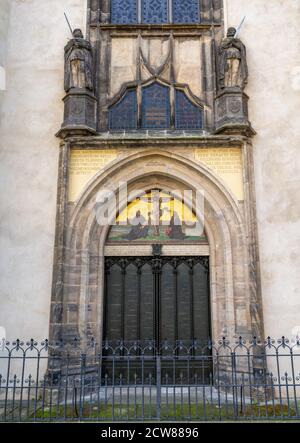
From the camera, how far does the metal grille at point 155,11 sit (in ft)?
35.1

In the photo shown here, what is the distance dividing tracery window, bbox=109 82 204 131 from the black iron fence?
15.9 ft

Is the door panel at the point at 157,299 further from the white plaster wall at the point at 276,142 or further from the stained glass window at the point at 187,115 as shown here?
the stained glass window at the point at 187,115

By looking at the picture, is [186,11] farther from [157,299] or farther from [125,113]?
[157,299]

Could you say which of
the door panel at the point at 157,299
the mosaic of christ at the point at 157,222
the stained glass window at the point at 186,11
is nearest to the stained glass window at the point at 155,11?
the stained glass window at the point at 186,11

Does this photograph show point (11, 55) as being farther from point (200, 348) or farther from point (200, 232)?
point (200, 348)

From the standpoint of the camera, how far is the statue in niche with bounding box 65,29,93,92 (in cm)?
962

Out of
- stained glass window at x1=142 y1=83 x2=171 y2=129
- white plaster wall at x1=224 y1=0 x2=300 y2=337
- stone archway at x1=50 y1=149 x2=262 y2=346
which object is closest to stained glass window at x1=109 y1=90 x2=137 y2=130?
stained glass window at x1=142 y1=83 x2=171 y2=129

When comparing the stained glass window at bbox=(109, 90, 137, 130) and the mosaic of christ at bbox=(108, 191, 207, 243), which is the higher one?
the stained glass window at bbox=(109, 90, 137, 130)

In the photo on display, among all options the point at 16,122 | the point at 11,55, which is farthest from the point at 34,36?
the point at 16,122

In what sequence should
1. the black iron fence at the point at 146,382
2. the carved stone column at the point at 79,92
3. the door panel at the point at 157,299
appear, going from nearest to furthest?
the black iron fence at the point at 146,382 < the door panel at the point at 157,299 < the carved stone column at the point at 79,92

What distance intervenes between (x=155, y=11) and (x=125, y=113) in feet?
9.48

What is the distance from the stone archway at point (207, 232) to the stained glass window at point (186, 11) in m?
3.68

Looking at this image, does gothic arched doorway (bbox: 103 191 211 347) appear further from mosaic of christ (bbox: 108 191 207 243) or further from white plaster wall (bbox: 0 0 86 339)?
white plaster wall (bbox: 0 0 86 339)

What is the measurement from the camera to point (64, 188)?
9164mm
